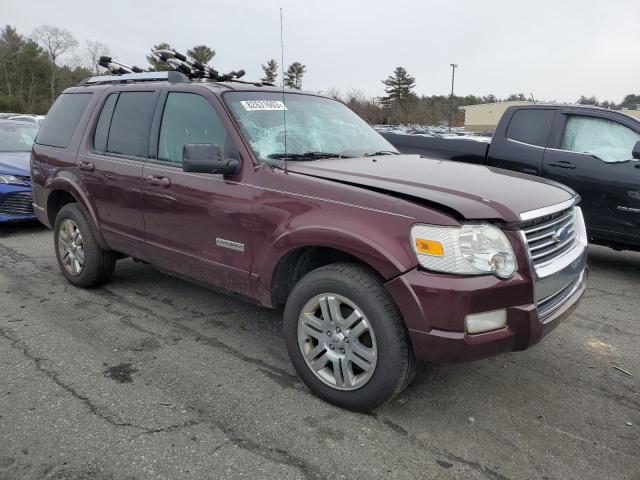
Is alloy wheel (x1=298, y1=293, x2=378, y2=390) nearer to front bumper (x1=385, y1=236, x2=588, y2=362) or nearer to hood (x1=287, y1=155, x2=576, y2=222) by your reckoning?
front bumper (x1=385, y1=236, x2=588, y2=362)

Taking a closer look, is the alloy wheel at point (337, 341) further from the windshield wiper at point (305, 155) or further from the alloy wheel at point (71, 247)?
the alloy wheel at point (71, 247)

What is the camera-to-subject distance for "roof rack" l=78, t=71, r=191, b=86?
407 centimetres

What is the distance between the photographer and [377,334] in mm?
2660

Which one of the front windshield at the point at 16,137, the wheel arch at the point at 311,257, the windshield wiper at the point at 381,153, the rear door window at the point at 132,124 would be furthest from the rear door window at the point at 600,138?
the front windshield at the point at 16,137

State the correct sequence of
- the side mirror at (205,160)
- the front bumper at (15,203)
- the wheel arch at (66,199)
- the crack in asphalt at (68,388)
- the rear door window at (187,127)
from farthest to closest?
the front bumper at (15,203) < the wheel arch at (66,199) < the rear door window at (187,127) < the side mirror at (205,160) < the crack in asphalt at (68,388)

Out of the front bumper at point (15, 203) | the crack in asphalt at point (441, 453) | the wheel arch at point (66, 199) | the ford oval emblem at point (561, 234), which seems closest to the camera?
the crack in asphalt at point (441, 453)

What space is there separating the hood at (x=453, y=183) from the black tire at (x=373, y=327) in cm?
51

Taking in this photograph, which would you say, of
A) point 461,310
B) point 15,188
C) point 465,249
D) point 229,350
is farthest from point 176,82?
point 15,188

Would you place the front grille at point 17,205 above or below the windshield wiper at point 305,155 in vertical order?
below

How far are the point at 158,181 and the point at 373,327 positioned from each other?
209cm

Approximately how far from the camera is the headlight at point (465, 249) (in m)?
2.49

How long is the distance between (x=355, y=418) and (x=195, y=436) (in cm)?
85

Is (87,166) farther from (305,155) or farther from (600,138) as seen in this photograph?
(600,138)

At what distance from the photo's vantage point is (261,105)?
3.71 meters
